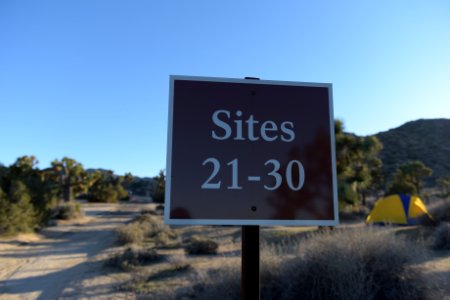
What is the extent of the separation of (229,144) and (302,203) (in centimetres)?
52

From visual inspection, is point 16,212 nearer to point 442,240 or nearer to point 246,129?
point 442,240

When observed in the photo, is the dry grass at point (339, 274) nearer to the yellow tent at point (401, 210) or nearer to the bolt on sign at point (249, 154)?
the bolt on sign at point (249, 154)

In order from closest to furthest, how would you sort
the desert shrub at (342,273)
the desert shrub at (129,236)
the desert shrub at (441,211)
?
the desert shrub at (342,273) → the desert shrub at (441,211) → the desert shrub at (129,236)

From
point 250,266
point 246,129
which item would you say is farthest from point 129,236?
point 246,129

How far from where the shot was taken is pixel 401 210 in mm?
16516

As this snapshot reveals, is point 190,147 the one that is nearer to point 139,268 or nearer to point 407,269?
point 407,269

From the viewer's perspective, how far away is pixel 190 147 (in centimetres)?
192

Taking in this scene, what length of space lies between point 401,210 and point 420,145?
148ft

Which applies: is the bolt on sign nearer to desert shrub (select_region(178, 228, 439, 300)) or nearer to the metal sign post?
the metal sign post

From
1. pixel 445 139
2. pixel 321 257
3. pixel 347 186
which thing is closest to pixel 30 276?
pixel 321 257

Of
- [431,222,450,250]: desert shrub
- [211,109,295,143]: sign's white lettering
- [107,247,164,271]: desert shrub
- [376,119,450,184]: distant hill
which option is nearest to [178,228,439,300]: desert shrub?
[211,109,295,143]: sign's white lettering

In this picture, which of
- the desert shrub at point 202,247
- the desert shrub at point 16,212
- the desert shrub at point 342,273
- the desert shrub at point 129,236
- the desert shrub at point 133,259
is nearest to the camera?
the desert shrub at point 342,273

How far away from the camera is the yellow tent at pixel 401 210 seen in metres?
15.9

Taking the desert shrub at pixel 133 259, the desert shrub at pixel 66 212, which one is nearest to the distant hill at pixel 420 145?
the desert shrub at pixel 66 212
